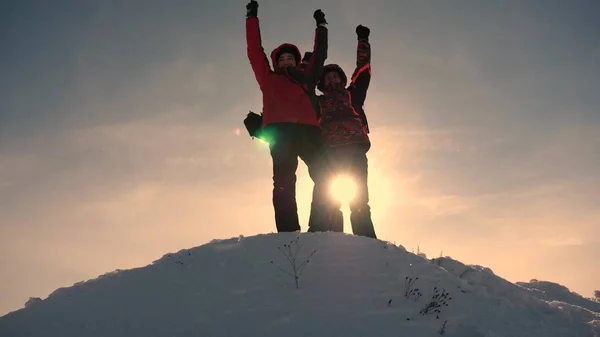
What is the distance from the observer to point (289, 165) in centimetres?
707

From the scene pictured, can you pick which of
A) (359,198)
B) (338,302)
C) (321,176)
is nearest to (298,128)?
(321,176)

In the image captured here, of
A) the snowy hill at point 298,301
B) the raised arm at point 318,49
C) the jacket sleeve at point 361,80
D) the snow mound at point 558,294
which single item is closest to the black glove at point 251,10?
the raised arm at point 318,49

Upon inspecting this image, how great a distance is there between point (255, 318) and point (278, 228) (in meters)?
2.67

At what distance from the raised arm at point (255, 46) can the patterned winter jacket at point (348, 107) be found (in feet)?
3.48

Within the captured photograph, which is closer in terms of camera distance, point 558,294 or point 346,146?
point 346,146

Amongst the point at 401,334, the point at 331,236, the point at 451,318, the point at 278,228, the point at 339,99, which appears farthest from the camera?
the point at 339,99

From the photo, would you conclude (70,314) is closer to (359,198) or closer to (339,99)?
(359,198)

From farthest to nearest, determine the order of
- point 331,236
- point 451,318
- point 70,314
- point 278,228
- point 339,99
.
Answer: point 339,99
point 278,228
point 331,236
point 70,314
point 451,318

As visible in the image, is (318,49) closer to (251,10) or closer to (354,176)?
(251,10)

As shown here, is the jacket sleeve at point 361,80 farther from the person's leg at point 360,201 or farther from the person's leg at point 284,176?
the person's leg at point 284,176

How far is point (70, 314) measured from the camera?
192 inches

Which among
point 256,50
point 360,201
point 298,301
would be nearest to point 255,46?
point 256,50

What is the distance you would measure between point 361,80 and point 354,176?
5.79ft

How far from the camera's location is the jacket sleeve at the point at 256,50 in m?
7.33
